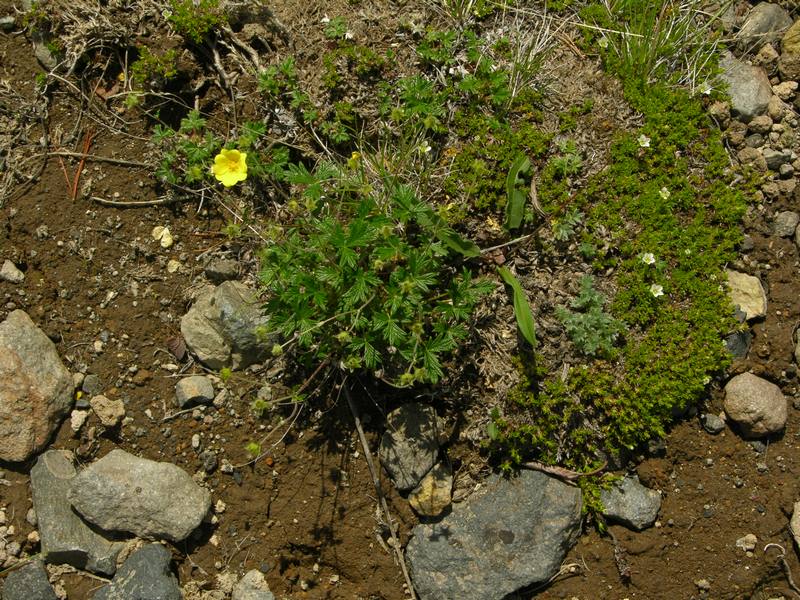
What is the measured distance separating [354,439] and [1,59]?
370cm

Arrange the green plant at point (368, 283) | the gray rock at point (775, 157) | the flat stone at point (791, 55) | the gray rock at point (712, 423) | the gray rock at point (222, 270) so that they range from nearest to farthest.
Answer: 1. the green plant at point (368, 283)
2. the gray rock at point (712, 423)
3. the gray rock at point (222, 270)
4. the gray rock at point (775, 157)
5. the flat stone at point (791, 55)

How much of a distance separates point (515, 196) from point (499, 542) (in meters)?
2.24

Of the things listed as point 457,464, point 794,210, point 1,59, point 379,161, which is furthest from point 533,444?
point 1,59

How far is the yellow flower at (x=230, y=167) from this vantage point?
14.0 feet

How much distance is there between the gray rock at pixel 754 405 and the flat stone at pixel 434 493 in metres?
1.94

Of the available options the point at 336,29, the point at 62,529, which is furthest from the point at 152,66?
the point at 62,529

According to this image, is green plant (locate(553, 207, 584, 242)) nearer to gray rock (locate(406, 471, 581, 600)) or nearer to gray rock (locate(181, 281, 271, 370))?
gray rock (locate(406, 471, 581, 600))

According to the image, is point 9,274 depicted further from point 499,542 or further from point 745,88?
point 745,88

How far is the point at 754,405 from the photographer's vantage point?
439 centimetres

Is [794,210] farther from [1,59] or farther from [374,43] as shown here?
[1,59]

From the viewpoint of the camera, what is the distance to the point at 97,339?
4.64m

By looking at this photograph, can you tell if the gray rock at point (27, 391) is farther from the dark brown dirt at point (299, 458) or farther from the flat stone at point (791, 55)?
the flat stone at point (791, 55)

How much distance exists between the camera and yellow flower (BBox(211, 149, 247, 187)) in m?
4.26

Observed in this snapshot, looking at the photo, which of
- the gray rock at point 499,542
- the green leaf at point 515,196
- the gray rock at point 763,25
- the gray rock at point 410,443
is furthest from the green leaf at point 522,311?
the gray rock at point 763,25
